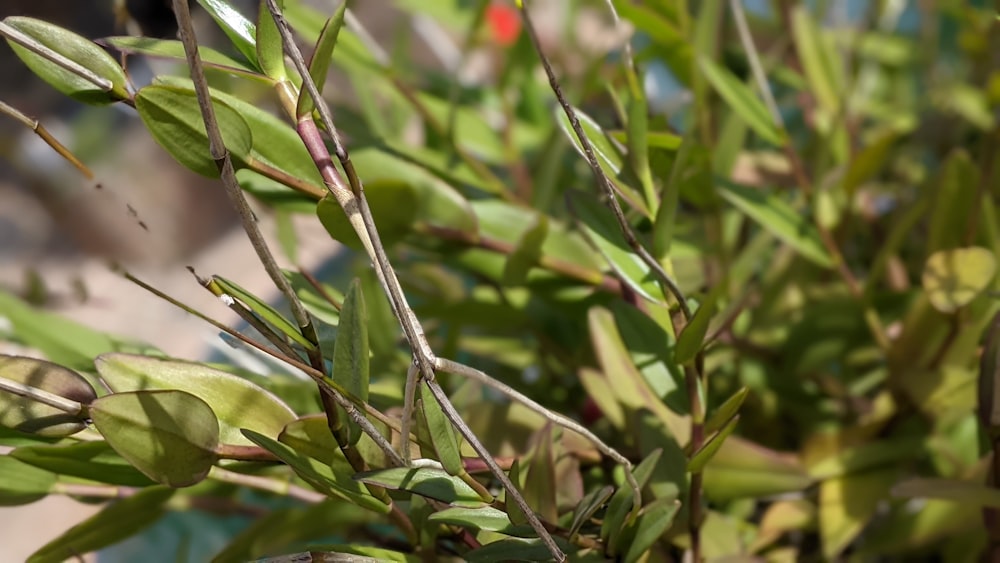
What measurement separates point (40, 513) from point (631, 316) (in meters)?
0.57

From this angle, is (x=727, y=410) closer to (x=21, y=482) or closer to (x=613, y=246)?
(x=613, y=246)

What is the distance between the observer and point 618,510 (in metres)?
0.17

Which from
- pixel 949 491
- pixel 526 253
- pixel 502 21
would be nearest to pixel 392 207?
pixel 526 253

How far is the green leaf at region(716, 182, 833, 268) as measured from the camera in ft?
0.86

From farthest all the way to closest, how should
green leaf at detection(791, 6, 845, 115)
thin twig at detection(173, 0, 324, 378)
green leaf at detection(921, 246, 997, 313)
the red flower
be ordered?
the red flower
green leaf at detection(791, 6, 845, 115)
green leaf at detection(921, 246, 997, 313)
thin twig at detection(173, 0, 324, 378)

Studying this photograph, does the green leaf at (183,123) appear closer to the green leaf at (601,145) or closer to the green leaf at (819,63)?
the green leaf at (601,145)

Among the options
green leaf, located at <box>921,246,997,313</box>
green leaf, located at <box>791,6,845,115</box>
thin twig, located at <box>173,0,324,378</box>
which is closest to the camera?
thin twig, located at <box>173,0,324,378</box>

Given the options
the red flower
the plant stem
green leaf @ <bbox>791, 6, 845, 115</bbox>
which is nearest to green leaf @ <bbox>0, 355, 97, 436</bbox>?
the plant stem

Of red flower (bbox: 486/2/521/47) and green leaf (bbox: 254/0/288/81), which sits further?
red flower (bbox: 486/2/521/47)

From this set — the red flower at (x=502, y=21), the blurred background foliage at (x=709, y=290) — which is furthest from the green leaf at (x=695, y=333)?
the red flower at (x=502, y=21)

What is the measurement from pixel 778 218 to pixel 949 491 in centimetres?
10

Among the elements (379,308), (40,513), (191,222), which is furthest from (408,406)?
(191,222)

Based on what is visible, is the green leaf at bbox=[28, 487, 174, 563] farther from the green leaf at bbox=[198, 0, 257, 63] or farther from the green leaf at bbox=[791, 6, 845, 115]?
the green leaf at bbox=[791, 6, 845, 115]

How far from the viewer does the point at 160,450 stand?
15 cm
